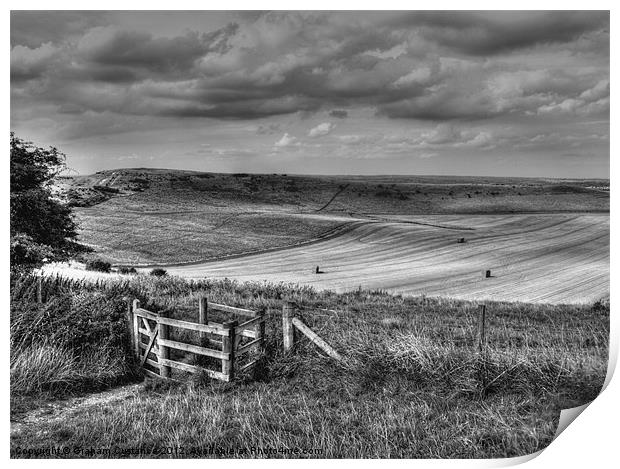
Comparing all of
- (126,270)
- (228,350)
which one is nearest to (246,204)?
(126,270)

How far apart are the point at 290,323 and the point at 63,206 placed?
7097mm

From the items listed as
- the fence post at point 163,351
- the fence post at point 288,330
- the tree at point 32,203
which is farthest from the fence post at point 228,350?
Answer: the tree at point 32,203

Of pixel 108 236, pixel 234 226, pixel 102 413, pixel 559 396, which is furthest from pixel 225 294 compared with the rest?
pixel 234 226

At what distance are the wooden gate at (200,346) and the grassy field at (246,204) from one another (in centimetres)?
468

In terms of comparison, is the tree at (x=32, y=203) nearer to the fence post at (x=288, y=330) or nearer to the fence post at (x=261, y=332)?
the fence post at (x=261, y=332)

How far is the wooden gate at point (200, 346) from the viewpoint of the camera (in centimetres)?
843

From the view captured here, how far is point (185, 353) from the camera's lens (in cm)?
1031

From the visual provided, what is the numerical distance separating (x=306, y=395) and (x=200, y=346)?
2632 millimetres

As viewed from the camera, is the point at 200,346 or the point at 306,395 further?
the point at 200,346

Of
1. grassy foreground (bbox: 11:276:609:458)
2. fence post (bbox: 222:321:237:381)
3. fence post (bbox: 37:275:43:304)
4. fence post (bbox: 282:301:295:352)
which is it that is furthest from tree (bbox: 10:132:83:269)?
fence post (bbox: 282:301:295:352)

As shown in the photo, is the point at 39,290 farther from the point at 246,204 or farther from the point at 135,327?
the point at 246,204

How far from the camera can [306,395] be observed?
24.5ft

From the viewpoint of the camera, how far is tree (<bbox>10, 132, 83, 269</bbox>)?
34.6 feet

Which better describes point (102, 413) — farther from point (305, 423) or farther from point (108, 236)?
point (108, 236)
